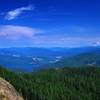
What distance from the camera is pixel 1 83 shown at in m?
71.4

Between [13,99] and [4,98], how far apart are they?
327cm

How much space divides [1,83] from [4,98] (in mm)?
4873

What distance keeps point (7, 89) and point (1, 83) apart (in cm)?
218

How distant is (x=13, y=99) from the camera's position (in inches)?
2778

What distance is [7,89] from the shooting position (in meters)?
71.8

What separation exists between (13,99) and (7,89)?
123 inches

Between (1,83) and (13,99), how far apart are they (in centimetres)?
506

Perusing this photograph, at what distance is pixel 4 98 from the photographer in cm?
6794

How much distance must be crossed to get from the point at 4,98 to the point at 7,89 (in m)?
4.20
